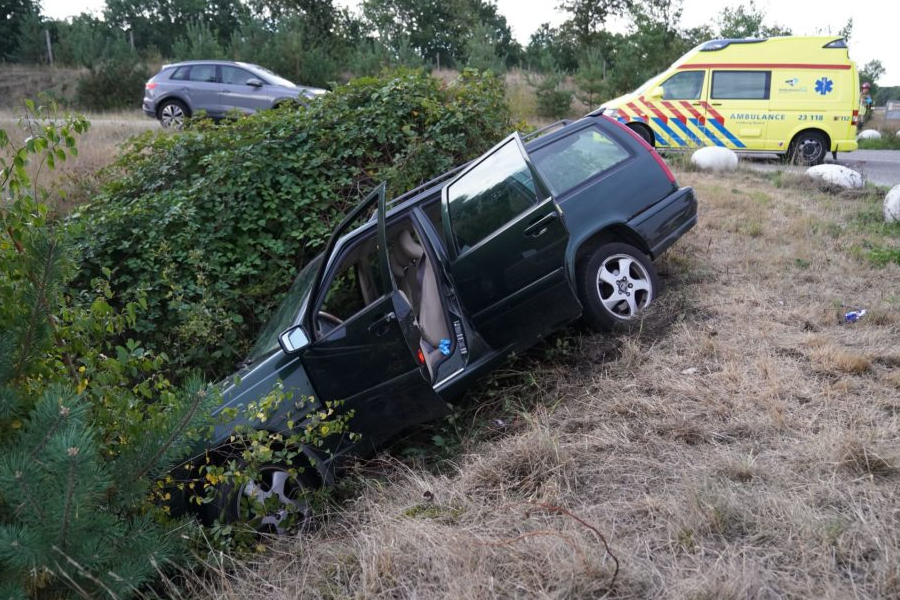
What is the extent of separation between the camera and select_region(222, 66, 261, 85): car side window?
47.5ft

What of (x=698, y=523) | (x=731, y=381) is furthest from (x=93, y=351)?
(x=731, y=381)

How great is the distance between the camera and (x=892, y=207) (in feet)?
23.2

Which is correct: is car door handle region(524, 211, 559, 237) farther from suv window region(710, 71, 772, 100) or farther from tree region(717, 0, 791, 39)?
tree region(717, 0, 791, 39)

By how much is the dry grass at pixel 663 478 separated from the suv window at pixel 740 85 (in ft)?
25.4

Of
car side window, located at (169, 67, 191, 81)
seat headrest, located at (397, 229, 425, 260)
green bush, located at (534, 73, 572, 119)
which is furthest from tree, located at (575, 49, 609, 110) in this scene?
seat headrest, located at (397, 229, 425, 260)

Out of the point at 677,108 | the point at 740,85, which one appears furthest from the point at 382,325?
the point at 740,85

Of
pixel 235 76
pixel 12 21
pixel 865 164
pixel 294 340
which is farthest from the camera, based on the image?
pixel 12 21

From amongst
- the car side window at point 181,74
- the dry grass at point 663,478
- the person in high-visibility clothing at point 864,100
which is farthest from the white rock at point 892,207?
the car side window at point 181,74

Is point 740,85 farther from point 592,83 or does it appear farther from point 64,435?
point 64,435

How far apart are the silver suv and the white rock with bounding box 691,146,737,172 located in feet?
25.8

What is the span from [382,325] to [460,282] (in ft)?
2.97

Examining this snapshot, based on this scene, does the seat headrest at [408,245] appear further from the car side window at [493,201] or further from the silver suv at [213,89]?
the silver suv at [213,89]

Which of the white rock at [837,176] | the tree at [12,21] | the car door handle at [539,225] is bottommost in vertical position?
the white rock at [837,176]

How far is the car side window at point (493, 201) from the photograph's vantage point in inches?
191
